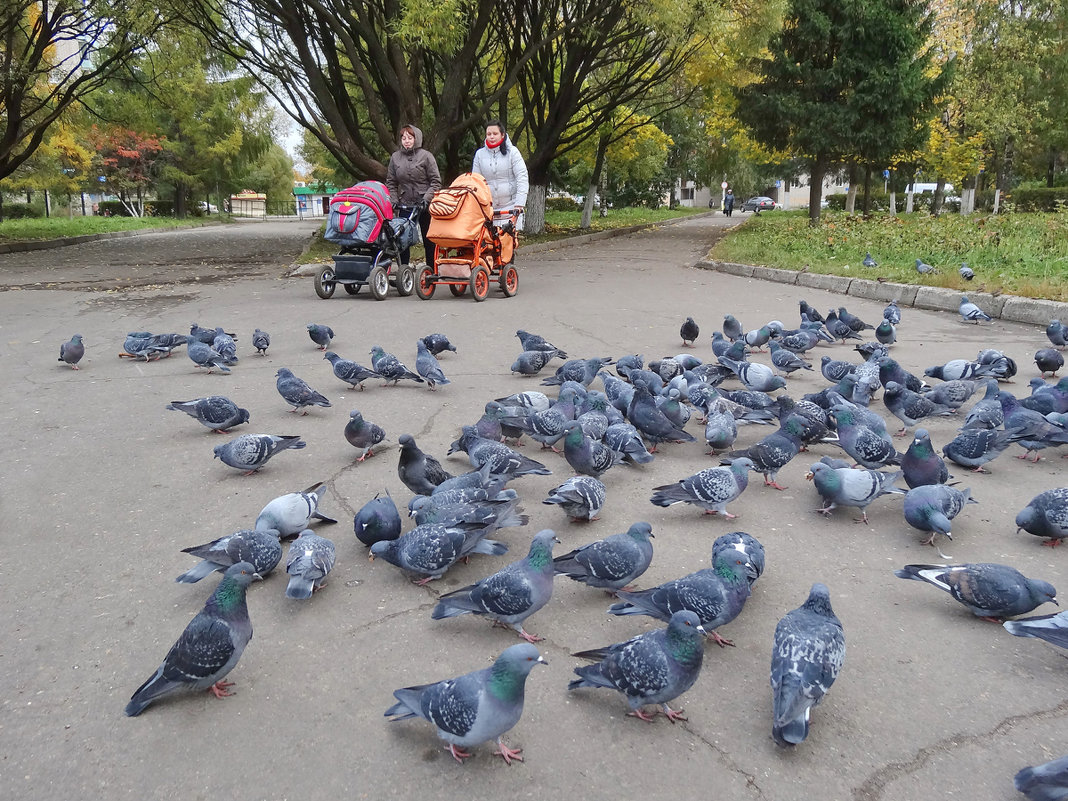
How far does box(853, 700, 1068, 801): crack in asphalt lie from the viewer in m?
2.40

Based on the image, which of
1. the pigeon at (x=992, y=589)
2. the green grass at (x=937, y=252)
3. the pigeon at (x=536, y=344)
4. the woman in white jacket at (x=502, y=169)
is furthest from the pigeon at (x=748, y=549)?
the woman in white jacket at (x=502, y=169)

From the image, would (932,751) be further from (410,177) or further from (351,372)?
(410,177)

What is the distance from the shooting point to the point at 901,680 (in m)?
2.95

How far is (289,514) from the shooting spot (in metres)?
4.00

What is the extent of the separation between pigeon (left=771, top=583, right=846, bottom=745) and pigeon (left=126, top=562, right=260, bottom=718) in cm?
199

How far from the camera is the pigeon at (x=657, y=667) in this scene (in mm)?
2645

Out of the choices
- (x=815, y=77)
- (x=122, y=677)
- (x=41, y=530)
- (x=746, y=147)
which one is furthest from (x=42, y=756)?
(x=746, y=147)

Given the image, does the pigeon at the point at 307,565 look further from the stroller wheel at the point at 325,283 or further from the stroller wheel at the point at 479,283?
the stroller wheel at the point at 325,283

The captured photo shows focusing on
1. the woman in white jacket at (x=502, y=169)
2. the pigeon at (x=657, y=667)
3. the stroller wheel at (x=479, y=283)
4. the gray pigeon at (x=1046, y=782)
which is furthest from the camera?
the woman in white jacket at (x=502, y=169)

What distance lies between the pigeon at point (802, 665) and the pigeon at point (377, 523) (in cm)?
197

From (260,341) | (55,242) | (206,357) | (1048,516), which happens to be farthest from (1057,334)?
(55,242)

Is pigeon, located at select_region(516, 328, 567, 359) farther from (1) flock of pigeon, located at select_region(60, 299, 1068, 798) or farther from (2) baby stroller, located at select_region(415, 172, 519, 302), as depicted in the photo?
(2) baby stroller, located at select_region(415, 172, 519, 302)

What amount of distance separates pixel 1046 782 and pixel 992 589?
1.19 m

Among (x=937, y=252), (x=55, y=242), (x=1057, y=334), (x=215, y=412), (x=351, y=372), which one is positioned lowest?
(x=215, y=412)
